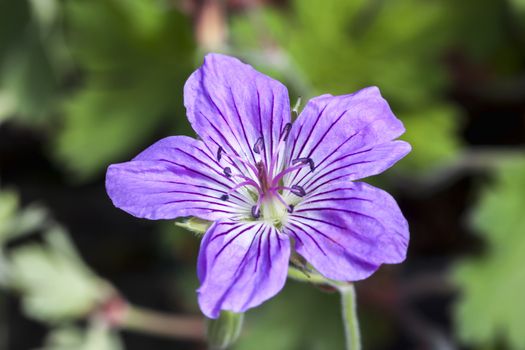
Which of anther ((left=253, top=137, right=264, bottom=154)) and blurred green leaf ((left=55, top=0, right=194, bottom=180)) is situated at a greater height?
anther ((left=253, top=137, right=264, bottom=154))

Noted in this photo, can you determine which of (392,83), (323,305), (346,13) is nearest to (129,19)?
(346,13)

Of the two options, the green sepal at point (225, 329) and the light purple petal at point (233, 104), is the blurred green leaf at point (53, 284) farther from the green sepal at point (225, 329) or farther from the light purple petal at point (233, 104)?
the light purple petal at point (233, 104)

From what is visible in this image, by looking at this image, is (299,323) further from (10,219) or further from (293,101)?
(10,219)

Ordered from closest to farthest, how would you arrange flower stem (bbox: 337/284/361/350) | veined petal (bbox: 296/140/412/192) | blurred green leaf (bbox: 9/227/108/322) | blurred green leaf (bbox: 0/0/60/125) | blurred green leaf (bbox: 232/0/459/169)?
veined petal (bbox: 296/140/412/192) → flower stem (bbox: 337/284/361/350) → blurred green leaf (bbox: 9/227/108/322) → blurred green leaf (bbox: 232/0/459/169) → blurred green leaf (bbox: 0/0/60/125)

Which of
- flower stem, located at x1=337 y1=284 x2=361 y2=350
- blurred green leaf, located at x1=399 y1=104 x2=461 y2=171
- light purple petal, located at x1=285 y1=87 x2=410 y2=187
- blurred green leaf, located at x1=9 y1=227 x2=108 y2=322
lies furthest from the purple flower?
blurred green leaf, located at x1=399 y1=104 x2=461 y2=171

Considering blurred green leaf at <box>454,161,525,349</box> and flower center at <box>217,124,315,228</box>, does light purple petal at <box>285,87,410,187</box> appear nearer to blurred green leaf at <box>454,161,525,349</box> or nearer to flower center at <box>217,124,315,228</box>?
flower center at <box>217,124,315,228</box>

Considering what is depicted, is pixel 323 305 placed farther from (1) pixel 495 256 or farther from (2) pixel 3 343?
(2) pixel 3 343

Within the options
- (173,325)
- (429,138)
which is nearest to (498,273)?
(429,138)
